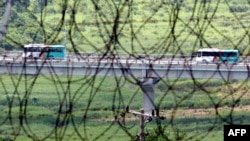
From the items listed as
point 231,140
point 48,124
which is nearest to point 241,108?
point 48,124

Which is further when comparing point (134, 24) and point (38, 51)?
point (134, 24)

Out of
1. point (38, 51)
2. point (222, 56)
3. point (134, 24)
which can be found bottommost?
point (222, 56)

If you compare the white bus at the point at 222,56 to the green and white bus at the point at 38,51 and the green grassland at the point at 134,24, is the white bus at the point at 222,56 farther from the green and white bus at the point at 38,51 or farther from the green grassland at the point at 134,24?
the green and white bus at the point at 38,51

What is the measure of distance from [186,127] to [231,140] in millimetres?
7876

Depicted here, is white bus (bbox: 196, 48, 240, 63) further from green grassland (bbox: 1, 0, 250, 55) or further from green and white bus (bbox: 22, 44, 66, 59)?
green and white bus (bbox: 22, 44, 66, 59)

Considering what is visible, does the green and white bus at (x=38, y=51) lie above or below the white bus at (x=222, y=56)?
above

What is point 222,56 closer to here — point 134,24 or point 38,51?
point 134,24

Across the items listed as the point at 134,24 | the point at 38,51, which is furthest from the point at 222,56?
the point at 38,51

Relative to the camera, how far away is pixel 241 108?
10438 millimetres

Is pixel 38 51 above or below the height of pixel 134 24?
below

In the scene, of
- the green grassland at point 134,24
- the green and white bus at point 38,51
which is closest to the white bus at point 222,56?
the green grassland at point 134,24

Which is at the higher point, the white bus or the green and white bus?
the green and white bus

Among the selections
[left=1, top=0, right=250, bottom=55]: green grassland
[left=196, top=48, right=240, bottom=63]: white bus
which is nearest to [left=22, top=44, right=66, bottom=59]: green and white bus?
[left=1, top=0, right=250, bottom=55]: green grassland

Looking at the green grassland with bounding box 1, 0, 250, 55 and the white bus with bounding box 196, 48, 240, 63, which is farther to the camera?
the white bus with bounding box 196, 48, 240, 63
